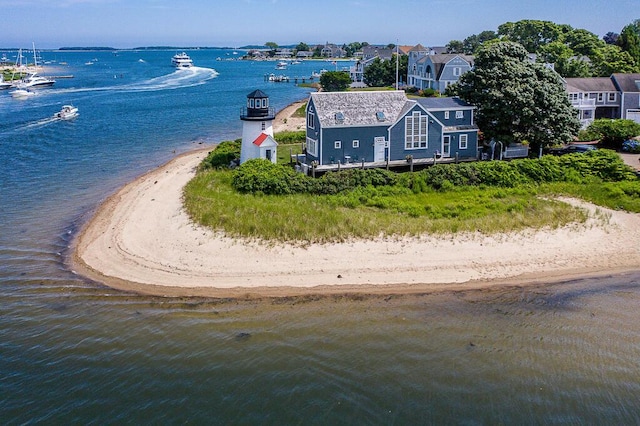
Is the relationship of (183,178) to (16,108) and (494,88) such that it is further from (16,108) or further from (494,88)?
(16,108)

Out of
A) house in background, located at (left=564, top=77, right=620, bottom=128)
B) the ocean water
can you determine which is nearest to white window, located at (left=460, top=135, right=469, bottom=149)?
the ocean water

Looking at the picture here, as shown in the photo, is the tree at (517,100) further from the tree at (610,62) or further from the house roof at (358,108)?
the tree at (610,62)

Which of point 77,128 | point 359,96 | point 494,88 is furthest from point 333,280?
point 77,128

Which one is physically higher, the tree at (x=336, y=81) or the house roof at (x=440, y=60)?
the house roof at (x=440, y=60)

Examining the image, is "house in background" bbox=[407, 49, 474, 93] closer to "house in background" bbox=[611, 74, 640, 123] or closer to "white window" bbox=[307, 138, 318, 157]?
"house in background" bbox=[611, 74, 640, 123]

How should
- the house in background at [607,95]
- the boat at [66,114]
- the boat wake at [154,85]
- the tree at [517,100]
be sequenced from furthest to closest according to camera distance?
the boat wake at [154,85] < the boat at [66,114] < the house in background at [607,95] < the tree at [517,100]

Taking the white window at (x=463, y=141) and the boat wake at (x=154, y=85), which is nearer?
the white window at (x=463, y=141)

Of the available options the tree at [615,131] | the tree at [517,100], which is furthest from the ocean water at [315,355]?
the tree at [615,131]

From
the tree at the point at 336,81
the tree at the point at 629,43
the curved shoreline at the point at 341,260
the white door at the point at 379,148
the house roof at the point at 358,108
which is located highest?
the tree at the point at 629,43
